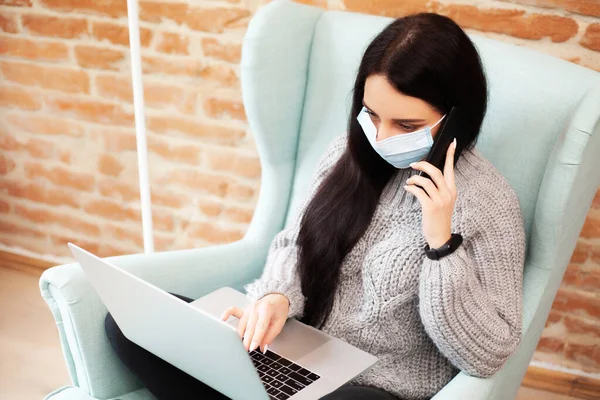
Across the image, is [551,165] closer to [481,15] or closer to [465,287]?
[465,287]

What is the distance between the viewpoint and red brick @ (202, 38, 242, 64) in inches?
73.5

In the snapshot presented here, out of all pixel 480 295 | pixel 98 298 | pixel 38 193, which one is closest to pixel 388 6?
pixel 480 295

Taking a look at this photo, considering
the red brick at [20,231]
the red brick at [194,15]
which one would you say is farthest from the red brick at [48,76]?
the red brick at [20,231]

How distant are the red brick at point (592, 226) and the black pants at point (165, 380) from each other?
2.70 feet

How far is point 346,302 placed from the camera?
4.09 feet

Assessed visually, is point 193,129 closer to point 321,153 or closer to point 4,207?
point 321,153

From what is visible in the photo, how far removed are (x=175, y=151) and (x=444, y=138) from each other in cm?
113

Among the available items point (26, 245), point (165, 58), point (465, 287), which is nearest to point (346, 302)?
point (465, 287)

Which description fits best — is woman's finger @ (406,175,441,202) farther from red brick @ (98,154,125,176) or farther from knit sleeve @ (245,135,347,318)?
red brick @ (98,154,125,176)

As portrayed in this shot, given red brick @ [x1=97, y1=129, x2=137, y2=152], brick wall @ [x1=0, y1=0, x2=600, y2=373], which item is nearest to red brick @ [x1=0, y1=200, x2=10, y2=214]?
brick wall @ [x1=0, y1=0, x2=600, y2=373]

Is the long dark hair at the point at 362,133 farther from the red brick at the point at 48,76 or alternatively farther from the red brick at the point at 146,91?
the red brick at the point at 48,76

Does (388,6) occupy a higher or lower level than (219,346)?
higher

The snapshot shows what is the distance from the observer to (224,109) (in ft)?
6.37

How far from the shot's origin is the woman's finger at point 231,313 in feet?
3.67
